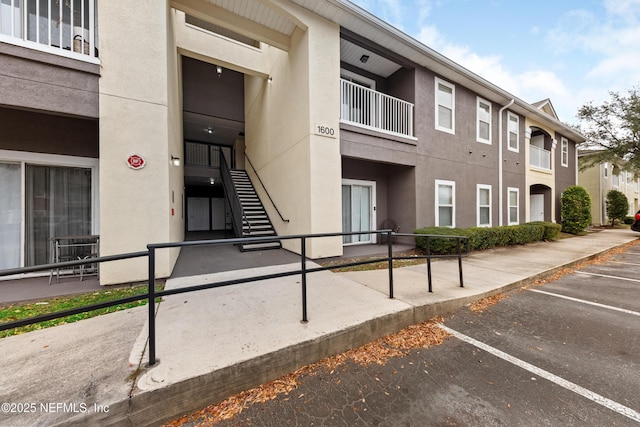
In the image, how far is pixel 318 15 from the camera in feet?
20.5

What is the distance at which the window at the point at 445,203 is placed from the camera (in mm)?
8750

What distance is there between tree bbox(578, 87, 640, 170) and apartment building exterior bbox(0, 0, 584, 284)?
19.0 feet

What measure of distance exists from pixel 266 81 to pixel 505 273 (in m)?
9.43

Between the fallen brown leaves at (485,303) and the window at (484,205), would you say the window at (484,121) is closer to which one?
the window at (484,205)

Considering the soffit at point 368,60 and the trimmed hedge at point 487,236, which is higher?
the soffit at point 368,60

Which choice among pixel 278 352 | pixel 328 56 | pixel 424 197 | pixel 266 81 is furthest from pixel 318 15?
pixel 278 352

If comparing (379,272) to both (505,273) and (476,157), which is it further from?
(476,157)

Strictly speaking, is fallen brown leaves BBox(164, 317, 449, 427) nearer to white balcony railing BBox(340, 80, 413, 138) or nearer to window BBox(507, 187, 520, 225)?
white balcony railing BBox(340, 80, 413, 138)

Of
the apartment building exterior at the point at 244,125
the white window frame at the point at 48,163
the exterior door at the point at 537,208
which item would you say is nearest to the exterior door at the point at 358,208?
the apartment building exterior at the point at 244,125

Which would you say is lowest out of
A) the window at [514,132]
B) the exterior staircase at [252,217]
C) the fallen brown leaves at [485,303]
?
the fallen brown leaves at [485,303]

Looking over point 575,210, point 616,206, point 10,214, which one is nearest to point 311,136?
point 10,214

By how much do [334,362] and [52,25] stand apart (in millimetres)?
6941

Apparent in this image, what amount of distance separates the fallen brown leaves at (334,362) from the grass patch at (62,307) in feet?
6.08

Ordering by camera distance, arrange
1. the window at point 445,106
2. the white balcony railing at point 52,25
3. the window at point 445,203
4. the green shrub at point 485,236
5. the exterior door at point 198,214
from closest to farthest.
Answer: the white balcony railing at point 52,25 → the green shrub at point 485,236 → the window at point 445,203 → the window at point 445,106 → the exterior door at point 198,214
